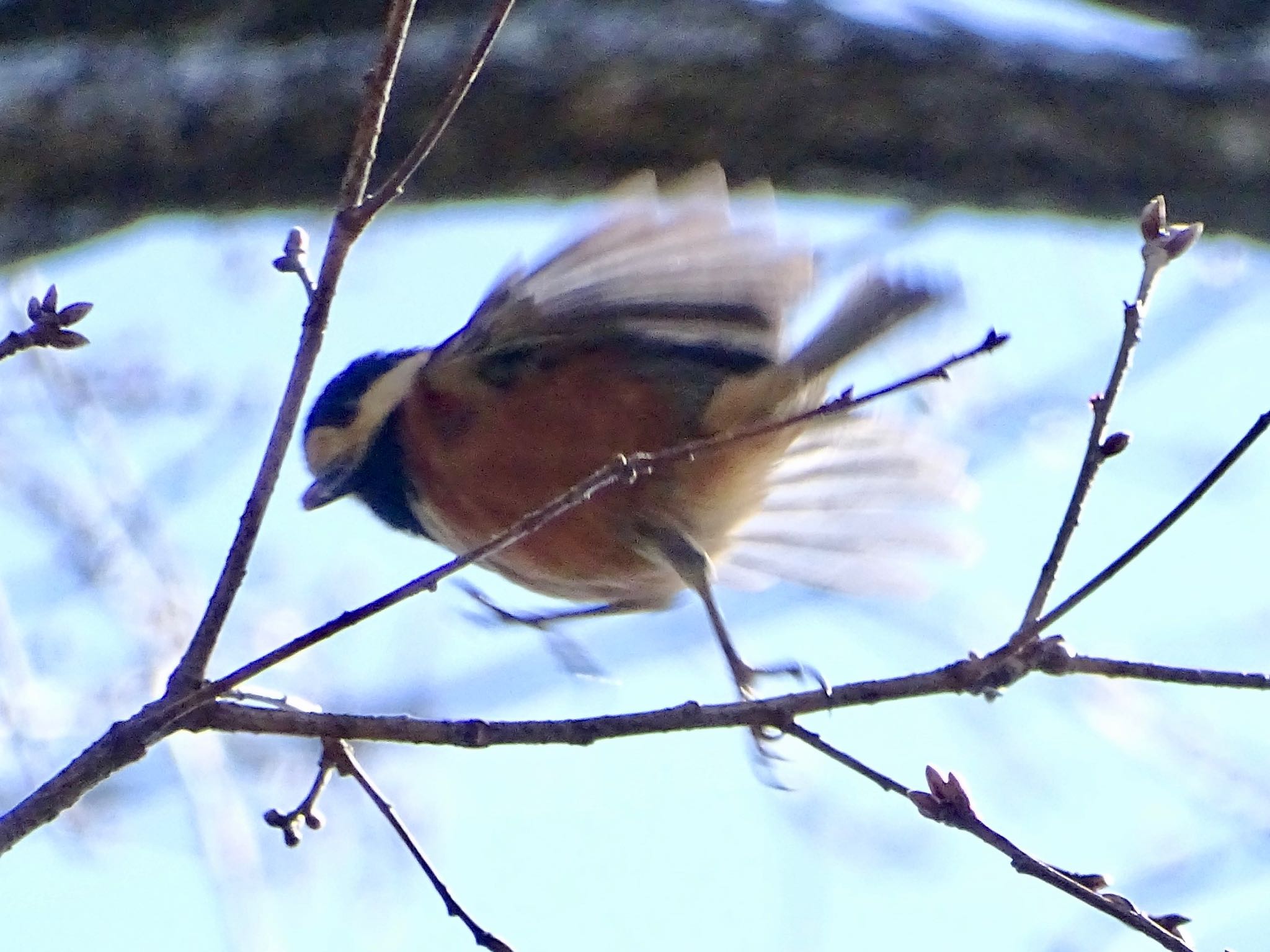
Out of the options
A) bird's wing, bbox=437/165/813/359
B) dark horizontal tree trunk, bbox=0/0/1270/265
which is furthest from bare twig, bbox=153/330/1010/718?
dark horizontal tree trunk, bbox=0/0/1270/265

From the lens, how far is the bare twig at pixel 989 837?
1.56 m

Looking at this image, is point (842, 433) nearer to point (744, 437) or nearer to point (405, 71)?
point (405, 71)

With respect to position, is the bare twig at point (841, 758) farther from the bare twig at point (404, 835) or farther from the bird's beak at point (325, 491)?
the bird's beak at point (325, 491)

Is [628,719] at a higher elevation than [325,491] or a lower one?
lower

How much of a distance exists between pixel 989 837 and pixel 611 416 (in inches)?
62.6

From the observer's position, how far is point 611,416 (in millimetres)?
3094

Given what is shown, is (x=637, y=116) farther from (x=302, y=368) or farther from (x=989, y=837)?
(x=989, y=837)

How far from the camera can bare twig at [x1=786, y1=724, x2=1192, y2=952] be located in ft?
5.13

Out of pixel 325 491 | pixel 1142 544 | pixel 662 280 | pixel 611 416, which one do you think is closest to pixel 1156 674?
pixel 1142 544

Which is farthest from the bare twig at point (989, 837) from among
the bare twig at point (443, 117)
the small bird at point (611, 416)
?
the small bird at point (611, 416)

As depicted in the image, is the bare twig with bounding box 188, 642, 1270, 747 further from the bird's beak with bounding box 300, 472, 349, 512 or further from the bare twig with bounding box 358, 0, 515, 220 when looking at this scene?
the bird's beak with bounding box 300, 472, 349, 512

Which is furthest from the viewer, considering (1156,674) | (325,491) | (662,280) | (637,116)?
(637,116)

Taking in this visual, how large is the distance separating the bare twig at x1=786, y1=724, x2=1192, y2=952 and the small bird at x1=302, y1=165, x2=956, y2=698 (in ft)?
3.58

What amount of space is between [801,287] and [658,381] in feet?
1.60
